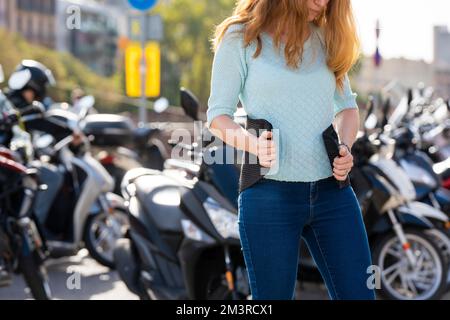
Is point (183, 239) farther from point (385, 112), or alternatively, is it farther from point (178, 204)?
point (385, 112)

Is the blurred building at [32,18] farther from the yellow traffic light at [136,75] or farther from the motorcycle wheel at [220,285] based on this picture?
the motorcycle wheel at [220,285]

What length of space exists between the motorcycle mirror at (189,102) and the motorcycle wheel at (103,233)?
3036mm

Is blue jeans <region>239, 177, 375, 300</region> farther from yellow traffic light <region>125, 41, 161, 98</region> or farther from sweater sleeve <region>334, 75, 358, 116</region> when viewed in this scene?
yellow traffic light <region>125, 41, 161, 98</region>

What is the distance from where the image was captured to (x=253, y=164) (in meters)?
2.73

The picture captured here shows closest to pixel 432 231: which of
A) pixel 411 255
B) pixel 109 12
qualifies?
pixel 411 255

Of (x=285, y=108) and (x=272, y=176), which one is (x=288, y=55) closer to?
(x=285, y=108)

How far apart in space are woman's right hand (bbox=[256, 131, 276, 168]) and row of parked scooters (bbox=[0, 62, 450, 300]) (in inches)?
58.4

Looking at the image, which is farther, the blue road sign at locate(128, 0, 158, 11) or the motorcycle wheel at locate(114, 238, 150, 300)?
the blue road sign at locate(128, 0, 158, 11)

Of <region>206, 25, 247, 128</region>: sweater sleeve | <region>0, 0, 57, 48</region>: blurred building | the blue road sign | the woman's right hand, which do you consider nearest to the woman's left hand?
the woman's right hand

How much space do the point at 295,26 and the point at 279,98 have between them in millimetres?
221

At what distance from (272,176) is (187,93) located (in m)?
1.47

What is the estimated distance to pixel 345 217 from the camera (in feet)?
9.14

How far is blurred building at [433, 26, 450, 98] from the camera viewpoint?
57456 mm

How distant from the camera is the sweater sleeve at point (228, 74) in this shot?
108 inches
